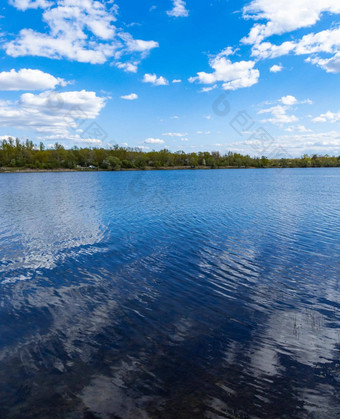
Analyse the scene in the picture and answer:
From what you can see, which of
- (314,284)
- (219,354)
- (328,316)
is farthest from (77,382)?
(314,284)

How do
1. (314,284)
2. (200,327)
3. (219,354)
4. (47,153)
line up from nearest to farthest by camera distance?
(219,354) < (200,327) < (314,284) < (47,153)

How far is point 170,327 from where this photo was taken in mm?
7660

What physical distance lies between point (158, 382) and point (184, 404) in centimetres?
77

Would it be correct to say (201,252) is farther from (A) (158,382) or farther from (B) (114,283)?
(A) (158,382)

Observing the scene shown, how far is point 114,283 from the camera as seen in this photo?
34.7 feet

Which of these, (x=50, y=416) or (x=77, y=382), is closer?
(x=50, y=416)

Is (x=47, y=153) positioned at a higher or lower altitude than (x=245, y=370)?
higher

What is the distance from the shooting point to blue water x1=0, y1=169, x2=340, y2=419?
→ 5.23 m

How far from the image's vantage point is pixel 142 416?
4.88m

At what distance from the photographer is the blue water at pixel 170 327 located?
5234 millimetres

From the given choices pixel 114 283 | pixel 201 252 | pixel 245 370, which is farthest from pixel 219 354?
pixel 201 252

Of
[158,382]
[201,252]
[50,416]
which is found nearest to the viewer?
[50,416]

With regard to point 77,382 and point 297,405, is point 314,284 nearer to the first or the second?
point 297,405

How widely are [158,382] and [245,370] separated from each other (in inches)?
79.7
